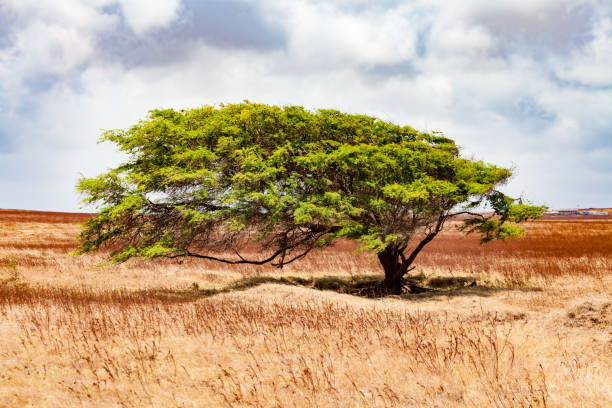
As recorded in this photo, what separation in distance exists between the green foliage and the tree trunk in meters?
2.19

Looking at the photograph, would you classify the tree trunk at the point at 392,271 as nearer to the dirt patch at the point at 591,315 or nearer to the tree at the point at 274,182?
the tree at the point at 274,182

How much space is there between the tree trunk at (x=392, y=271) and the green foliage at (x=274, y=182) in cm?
219

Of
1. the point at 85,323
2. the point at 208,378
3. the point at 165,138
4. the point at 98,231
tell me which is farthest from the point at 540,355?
the point at 98,231

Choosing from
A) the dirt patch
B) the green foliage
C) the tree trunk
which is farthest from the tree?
the dirt patch

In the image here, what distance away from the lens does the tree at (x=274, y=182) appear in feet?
47.8

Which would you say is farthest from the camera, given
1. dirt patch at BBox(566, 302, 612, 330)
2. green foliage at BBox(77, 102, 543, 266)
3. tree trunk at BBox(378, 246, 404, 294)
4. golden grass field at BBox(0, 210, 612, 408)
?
tree trunk at BBox(378, 246, 404, 294)

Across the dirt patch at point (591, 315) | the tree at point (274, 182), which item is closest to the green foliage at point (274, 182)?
the tree at point (274, 182)

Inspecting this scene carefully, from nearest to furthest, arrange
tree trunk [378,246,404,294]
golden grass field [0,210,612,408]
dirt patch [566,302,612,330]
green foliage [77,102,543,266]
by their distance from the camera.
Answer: golden grass field [0,210,612,408]
dirt patch [566,302,612,330]
green foliage [77,102,543,266]
tree trunk [378,246,404,294]

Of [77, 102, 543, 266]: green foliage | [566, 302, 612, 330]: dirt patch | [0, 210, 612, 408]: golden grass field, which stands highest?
[77, 102, 543, 266]: green foliage

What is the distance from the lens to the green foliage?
14547 millimetres

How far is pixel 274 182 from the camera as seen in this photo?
15.2 m

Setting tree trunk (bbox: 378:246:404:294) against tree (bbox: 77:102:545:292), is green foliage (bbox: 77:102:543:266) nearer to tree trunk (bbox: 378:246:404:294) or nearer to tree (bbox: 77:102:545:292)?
tree (bbox: 77:102:545:292)

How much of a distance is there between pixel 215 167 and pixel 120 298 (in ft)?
18.1

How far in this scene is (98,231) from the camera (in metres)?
15.5
